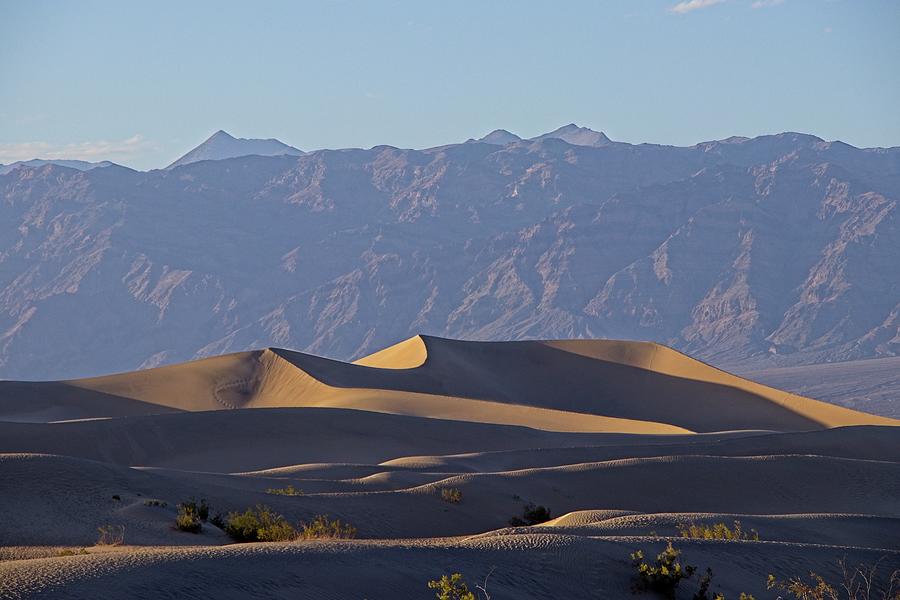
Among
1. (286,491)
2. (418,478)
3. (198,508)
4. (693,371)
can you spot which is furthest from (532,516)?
(693,371)

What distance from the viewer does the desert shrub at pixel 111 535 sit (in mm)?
14516

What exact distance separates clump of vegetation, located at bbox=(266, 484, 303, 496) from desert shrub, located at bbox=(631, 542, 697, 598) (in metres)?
7.70

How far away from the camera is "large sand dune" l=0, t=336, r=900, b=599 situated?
11.9m

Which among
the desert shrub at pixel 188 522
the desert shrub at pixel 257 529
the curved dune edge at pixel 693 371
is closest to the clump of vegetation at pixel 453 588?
the desert shrub at pixel 257 529

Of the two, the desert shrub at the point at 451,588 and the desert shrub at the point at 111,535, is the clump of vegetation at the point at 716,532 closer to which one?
the desert shrub at the point at 451,588

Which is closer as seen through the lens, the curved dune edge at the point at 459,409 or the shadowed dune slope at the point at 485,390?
the curved dune edge at the point at 459,409

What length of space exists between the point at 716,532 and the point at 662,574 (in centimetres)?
455

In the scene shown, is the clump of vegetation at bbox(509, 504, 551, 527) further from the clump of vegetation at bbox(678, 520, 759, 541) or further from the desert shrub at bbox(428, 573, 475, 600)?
the desert shrub at bbox(428, 573, 475, 600)

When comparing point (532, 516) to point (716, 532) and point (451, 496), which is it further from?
point (716, 532)

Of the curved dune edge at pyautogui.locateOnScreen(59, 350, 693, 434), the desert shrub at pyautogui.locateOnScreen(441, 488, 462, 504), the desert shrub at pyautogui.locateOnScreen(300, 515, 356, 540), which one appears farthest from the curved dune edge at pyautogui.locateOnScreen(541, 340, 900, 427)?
the desert shrub at pyautogui.locateOnScreen(300, 515, 356, 540)

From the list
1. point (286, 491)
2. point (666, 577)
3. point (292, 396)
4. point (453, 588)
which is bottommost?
Result: point (292, 396)

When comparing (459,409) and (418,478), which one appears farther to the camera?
(459,409)

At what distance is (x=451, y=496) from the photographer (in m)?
21.6

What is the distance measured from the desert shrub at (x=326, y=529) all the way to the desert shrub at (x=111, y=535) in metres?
2.05
